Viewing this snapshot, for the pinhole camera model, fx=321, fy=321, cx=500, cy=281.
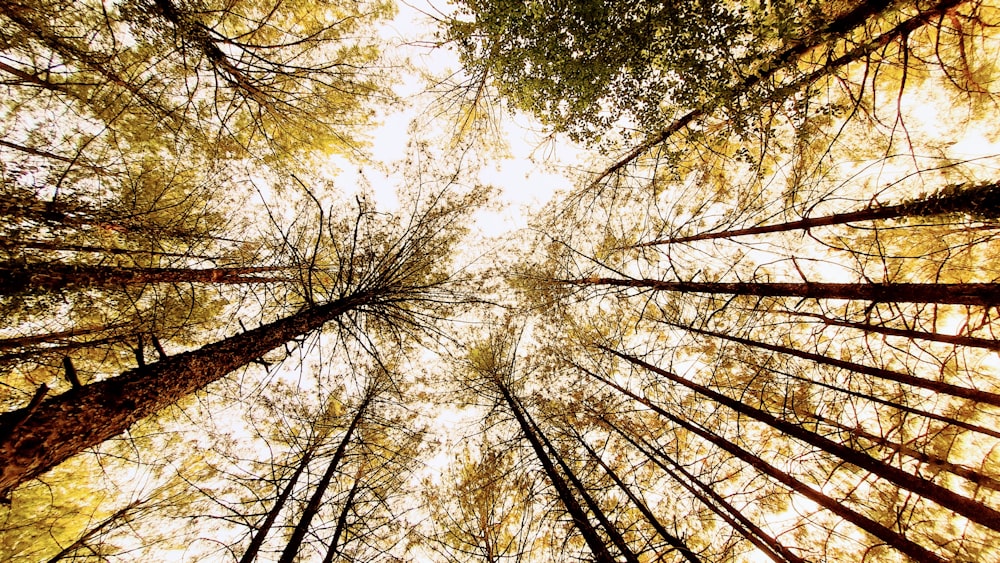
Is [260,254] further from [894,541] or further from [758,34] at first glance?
[894,541]

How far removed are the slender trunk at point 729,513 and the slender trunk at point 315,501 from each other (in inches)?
186

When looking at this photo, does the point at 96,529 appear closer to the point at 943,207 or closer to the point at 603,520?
the point at 603,520

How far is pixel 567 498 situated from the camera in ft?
14.3

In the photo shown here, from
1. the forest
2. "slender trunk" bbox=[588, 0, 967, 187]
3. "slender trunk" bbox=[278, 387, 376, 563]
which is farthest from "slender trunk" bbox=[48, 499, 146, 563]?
"slender trunk" bbox=[588, 0, 967, 187]

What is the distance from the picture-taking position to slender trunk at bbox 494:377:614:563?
11.8ft

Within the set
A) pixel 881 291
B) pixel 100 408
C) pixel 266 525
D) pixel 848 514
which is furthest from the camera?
pixel 266 525

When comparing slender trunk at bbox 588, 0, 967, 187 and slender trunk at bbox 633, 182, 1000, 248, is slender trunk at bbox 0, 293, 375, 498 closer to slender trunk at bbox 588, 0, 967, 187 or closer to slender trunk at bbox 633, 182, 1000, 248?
slender trunk at bbox 588, 0, 967, 187

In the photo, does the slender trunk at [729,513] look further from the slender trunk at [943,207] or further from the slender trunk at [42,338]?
the slender trunk at [42,338]

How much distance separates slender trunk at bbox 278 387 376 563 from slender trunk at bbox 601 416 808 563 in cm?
474

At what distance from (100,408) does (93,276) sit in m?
3.78

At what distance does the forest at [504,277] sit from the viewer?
361 cm

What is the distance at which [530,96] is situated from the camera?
15.9 feet

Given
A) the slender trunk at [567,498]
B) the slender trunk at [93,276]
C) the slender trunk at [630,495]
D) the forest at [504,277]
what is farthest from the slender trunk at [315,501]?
the slender trunk at [630,495]

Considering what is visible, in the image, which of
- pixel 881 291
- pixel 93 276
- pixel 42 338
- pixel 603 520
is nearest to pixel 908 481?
pixel 881 291
